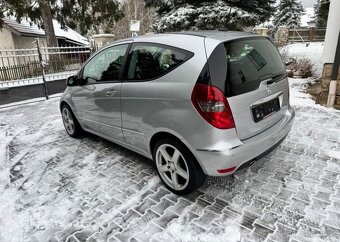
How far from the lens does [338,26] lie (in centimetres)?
505

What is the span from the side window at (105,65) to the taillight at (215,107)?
1.37m

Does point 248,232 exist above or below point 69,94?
below

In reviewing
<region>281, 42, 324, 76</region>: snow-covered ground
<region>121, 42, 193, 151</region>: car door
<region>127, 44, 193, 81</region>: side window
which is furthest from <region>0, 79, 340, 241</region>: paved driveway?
<region>281, 42, 324, 76</region>: snow-covered ground

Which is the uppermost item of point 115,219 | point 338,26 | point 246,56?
point 338,26

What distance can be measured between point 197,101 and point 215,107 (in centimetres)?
17

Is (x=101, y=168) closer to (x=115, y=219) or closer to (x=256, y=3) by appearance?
(x=115, y=219)

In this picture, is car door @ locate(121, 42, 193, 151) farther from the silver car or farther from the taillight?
the taillight

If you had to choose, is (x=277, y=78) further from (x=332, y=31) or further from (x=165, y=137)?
(x=332, y=31)

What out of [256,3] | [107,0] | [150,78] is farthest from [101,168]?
[107,0]

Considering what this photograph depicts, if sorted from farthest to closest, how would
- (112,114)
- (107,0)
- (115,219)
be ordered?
(107,0)
(112,114)
(115,219)

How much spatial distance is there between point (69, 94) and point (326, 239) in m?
3.92

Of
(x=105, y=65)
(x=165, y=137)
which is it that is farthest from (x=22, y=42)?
(x=165, y=137)

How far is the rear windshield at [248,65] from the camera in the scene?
7.50 feet

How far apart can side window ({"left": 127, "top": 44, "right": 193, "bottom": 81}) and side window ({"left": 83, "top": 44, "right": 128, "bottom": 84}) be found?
0.81 feet
